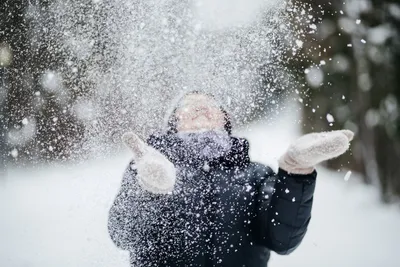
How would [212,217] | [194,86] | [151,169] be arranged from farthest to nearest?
[194,86], [212,217], [151,169]

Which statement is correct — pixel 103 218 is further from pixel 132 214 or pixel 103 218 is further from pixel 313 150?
pixel 313 150

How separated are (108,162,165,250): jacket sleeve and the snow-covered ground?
5.31ft

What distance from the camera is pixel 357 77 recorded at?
314 inches

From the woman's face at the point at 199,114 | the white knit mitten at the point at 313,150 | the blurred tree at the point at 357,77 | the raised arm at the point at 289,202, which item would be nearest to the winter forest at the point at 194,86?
the blurred tree at the point at 357,77

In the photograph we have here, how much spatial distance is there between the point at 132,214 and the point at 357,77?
6.79 m

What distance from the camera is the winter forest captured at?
260 inches

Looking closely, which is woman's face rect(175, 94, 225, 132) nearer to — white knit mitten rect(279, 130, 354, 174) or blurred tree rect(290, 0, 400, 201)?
white knit mitten rect(279, 130, 354, 174)

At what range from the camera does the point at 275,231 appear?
210cm

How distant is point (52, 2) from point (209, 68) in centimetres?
269

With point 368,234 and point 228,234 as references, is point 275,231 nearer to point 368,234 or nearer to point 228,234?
point 228,234

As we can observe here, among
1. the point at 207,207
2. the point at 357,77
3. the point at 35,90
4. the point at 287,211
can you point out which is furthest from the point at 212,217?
the point at 35,90

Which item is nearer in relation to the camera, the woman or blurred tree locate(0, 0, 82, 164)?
the woman

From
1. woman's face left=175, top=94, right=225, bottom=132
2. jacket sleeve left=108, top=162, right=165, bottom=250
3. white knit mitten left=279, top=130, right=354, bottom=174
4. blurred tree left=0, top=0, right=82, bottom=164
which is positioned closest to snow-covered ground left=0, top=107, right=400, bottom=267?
blurred tree left=0, top=0, right=82, bottom=164

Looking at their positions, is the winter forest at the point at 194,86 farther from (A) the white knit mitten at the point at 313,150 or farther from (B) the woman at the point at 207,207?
(A) the white knit mitten at the point at 313,150
